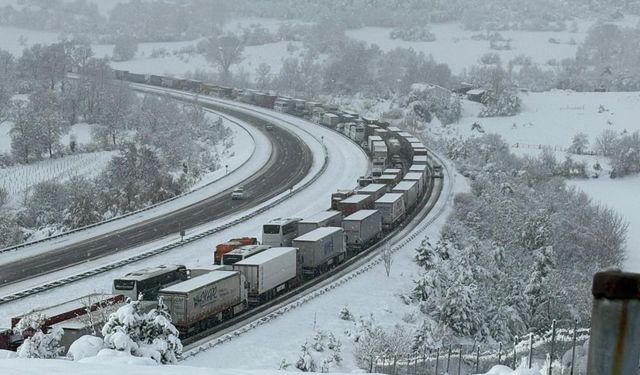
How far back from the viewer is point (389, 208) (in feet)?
194

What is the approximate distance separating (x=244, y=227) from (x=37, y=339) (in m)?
34.8

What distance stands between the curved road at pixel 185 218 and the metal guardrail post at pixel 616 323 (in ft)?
147

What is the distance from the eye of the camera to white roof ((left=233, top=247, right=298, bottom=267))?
40.1 metres

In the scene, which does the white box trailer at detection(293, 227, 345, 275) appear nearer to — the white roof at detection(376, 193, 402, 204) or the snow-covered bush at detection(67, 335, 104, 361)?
the white roof at detection(376, 193, 402, 204)

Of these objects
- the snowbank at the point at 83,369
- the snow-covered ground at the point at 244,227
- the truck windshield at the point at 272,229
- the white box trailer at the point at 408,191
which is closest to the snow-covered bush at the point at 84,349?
the snowbank at the point at 83,369

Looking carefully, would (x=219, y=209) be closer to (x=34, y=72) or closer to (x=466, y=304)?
(x=466, y=304)

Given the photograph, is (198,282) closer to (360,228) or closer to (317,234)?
(317,234)

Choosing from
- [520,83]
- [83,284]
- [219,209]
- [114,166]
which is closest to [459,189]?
[219,209]

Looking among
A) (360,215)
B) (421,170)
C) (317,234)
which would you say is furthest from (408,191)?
(317,234)

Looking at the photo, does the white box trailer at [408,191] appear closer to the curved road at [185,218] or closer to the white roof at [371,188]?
the white roof at [371,188]

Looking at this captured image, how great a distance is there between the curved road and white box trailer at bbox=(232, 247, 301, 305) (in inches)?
601

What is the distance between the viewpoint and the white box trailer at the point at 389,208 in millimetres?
58881

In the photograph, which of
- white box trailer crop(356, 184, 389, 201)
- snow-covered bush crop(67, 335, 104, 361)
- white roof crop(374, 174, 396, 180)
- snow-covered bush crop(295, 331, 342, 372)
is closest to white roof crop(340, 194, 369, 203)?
white box trailer crop(356, 184, 389, 201)

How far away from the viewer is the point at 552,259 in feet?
160
